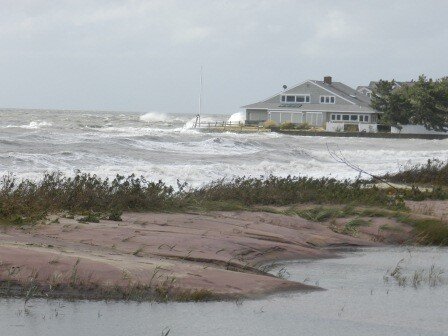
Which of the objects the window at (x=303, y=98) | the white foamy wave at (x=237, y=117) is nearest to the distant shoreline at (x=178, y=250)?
the window at (x=303, y=98)

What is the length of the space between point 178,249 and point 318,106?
90863mm

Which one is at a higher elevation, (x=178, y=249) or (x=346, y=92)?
(x=346, y=92)

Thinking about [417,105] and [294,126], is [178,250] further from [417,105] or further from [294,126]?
[294,126]

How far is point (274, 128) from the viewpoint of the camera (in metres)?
99.7

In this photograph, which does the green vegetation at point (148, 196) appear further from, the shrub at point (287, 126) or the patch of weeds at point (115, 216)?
the shrub at point (287, 126)

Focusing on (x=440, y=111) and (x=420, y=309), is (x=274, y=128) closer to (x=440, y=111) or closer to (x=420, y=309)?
(x=440, y=111)

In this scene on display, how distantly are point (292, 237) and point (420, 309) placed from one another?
18.5ft

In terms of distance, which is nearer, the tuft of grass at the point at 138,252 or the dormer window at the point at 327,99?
the tuft of grass at the point at 138,252

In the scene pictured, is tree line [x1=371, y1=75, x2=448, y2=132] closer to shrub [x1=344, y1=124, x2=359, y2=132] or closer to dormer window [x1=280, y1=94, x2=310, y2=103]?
shrub [x1=344, y1=124, x2=359, y2=132]

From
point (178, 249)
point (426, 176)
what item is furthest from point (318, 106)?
point (178, 249)

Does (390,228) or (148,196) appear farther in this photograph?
(390,228)

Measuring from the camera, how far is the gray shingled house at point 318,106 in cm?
10219

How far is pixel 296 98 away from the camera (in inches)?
4230

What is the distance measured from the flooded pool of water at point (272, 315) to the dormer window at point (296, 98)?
92970 millimetres
